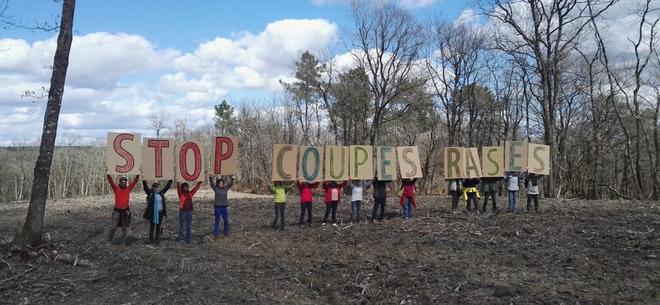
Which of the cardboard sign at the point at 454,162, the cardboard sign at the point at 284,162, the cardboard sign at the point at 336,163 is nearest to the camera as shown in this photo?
the cardboard sign at the point at 284,162

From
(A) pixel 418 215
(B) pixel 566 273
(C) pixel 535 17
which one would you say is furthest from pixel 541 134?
(B) pixel 566 273

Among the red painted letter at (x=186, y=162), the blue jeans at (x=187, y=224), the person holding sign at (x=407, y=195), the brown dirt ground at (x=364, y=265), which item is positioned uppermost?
the red painted letter at (x=186, y=162)

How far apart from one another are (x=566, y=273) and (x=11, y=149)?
68914 millimetres

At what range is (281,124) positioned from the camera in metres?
45.7

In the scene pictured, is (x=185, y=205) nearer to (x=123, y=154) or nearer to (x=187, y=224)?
(x=187, y=224)

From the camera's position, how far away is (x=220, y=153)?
12.9 metres

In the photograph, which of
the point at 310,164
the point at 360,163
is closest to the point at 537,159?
the point at 360,163

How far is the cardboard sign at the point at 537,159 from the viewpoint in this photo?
55.9 ft

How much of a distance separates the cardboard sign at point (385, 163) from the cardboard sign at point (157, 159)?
20.3 ft

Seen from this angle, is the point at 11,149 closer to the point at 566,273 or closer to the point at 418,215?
the point at 418,215

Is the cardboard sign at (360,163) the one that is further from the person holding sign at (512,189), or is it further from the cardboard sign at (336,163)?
the person holding sign at (512,189)

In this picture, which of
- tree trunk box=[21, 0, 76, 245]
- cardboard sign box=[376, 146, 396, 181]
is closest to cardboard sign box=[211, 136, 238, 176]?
tree trunk box=[21, 0, 76, 245]

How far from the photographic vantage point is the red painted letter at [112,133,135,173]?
37.7 ft

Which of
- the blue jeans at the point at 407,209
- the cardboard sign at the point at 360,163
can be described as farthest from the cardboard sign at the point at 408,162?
the cardboard sign at the point at 360,163
